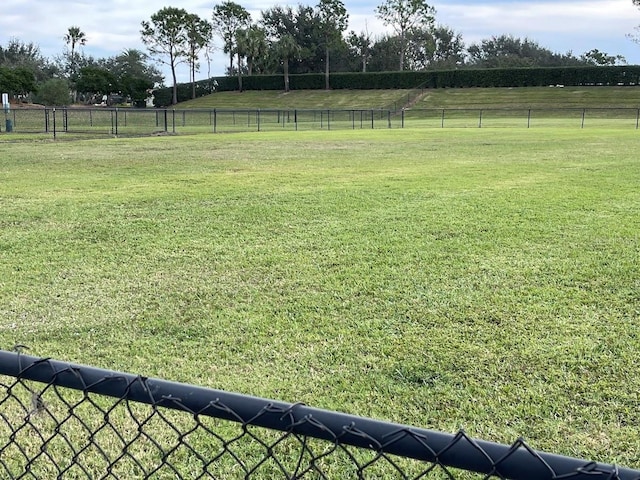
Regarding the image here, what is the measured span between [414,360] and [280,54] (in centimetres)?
8399

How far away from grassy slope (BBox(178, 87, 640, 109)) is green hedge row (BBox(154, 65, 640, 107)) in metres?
1.53

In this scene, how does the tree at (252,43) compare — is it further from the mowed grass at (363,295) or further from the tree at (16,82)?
the mowed grass at (363,295)

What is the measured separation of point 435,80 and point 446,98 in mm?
6798

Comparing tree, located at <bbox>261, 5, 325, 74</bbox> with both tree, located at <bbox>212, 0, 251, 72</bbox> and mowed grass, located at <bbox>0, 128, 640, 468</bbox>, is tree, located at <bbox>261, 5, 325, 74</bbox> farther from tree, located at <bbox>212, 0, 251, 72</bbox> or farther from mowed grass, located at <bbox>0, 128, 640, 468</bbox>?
mowed grass, located at <bbox>0, 128, 640, 468</bbox>

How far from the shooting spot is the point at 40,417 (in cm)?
357

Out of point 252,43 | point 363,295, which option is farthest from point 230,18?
point 363,295

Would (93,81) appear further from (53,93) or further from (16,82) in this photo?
(16,82)

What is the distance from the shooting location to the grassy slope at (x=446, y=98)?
6101 cm

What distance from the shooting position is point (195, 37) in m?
80.1

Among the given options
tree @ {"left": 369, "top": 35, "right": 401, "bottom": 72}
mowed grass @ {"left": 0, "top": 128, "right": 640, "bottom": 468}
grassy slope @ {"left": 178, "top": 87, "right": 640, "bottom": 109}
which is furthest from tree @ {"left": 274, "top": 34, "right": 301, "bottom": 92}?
mowed grass @ {"left": 0, "top": 128, "right": 640, "bottom": 468}

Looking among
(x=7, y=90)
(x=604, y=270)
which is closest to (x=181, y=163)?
(x=604, y=270)

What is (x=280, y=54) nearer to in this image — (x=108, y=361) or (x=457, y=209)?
(x=457, y=209)

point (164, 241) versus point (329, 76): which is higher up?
point (329, 76)

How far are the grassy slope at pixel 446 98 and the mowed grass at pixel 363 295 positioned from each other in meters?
53.5
